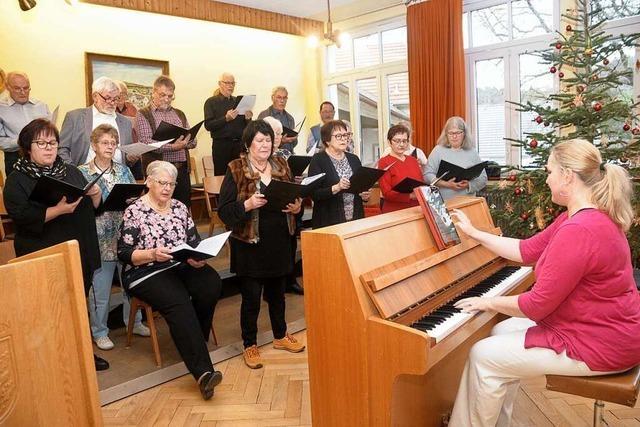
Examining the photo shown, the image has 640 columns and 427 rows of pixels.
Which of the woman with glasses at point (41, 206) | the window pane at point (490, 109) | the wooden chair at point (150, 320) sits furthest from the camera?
the window pane at point (490, 109)

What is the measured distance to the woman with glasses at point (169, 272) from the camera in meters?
2.71

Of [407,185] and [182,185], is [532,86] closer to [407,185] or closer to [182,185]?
[407,185]

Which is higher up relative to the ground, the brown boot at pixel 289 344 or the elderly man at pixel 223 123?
the elderly man at pixel 223 123

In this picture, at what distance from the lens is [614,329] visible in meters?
1.68

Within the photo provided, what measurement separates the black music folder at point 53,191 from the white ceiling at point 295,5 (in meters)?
4.82

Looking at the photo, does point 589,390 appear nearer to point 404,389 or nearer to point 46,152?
point 404,389

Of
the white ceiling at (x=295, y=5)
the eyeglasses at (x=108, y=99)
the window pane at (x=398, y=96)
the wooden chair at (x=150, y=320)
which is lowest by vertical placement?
the wooden chair at (x=150, y=320)

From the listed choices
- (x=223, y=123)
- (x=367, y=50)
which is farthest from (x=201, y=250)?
(x=367, y=50)

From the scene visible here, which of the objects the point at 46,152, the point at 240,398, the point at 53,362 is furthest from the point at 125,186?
the point at 53,362

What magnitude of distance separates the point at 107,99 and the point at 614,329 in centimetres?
310

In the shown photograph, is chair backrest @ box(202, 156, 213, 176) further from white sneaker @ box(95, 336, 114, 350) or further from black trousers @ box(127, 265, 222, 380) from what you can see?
black trousers @ box(127, 265, 222, 380)

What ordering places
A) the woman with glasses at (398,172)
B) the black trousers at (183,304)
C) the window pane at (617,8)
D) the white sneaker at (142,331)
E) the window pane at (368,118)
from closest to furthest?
the black trousers at (183,304) < the white sneaker at (142,331) < the woman with glasses at (398,172) < the window pane at (617,8) < the window pane at (368,118)

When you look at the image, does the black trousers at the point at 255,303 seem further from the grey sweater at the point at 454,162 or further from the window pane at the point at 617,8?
the window pane at the point at 617,8

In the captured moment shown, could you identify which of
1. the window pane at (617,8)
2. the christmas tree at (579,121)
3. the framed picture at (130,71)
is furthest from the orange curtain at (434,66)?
the framed picture at (130,71)
